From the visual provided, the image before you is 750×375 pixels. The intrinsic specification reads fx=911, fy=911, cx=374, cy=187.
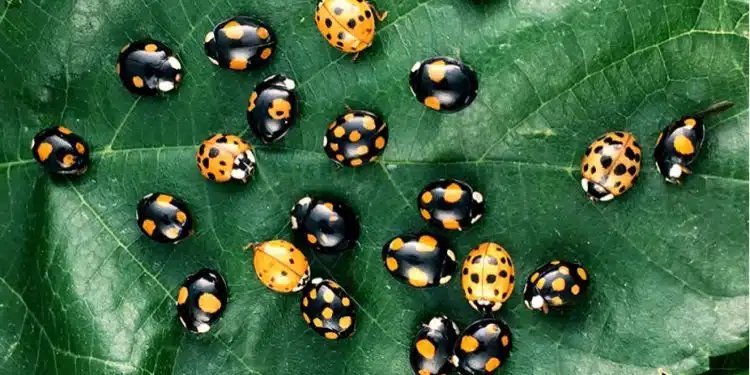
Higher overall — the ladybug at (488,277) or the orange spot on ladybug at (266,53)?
the orange spot on ladybug at (266,53)

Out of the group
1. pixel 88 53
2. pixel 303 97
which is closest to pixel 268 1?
pixel 303 97

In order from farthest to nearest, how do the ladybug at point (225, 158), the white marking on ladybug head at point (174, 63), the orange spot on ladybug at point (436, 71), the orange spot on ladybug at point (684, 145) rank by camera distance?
the white marking on ladybug head at point (174, 63) < the ladybug at point (225, 158) < the orange spot on ladybug at point (436, 71) < the orange spot on ladybug at point (684, 145)

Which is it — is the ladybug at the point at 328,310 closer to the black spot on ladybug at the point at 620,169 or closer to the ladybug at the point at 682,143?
the black spot on ladybug at the point at 620,169

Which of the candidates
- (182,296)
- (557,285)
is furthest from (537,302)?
(182,296)

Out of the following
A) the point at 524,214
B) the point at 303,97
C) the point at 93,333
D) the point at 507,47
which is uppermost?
the point at 507,47

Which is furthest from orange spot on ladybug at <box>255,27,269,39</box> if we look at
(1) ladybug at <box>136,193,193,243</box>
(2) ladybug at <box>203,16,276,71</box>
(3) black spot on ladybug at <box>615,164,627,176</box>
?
(3) black spot on ladybug at <box>615,164,627,176</box>

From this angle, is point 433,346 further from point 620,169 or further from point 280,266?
point 620,169

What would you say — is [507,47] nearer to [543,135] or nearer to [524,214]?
[543,135]

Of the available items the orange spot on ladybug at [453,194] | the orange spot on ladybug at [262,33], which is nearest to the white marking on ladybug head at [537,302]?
the orange spot on ladybug at [453,194]
